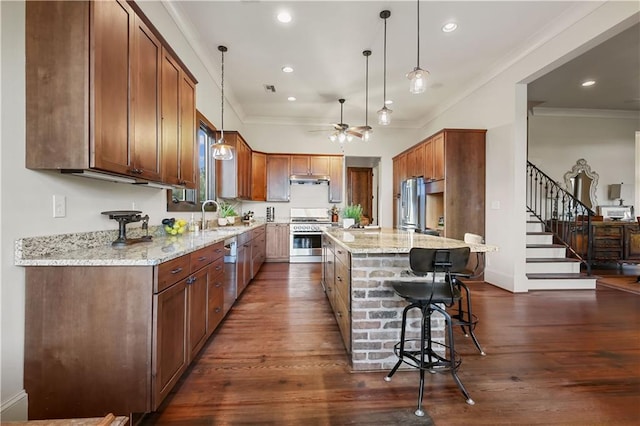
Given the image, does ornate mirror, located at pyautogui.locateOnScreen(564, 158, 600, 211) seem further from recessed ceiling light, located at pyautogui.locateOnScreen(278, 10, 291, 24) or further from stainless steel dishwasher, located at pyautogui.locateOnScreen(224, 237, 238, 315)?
stainless steel dishwasher, located at pyautogui.locateOnScreen(224, 237, 238, 315)

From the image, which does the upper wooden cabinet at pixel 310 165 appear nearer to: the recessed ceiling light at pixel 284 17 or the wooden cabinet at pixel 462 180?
the wooden cabinet at pixel 462 180

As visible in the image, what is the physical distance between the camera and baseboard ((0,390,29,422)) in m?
1.29

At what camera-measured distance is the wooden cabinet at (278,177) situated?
626 cm

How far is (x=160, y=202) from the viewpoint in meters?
2.71

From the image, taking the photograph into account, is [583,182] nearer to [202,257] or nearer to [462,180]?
[462,180]

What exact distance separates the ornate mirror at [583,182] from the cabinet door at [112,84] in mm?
7918

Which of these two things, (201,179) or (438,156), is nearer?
(201,179)

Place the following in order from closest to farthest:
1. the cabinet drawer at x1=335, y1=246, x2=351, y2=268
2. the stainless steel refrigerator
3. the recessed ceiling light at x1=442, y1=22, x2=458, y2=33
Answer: the cabinet drawer at x1=335, y1=246, x2=351, y2=268, the recessed ceiling light at x1=442, y1=22, x2=458, y2=33, the stainless steel refrigerator

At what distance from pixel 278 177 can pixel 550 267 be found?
5.15 m

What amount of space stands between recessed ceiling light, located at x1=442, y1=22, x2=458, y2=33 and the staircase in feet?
11.1

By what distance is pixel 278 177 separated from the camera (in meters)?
6.29

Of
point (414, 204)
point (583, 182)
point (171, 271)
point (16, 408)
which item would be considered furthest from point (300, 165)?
point (583, 182)

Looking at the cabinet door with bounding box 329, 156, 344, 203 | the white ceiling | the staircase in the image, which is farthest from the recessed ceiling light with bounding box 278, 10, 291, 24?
the staircase

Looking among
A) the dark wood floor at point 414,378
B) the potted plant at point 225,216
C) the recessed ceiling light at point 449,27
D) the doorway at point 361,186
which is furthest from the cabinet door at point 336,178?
the dark wood floor at point 414,378
